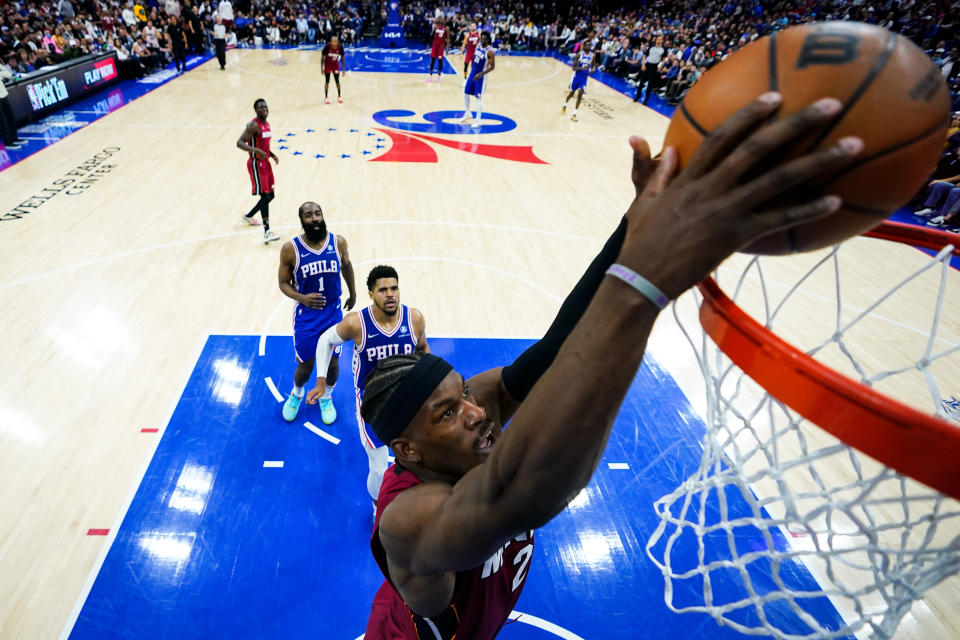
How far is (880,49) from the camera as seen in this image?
938 millimetres

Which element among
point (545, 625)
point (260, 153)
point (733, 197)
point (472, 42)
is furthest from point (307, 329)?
point (472, 42)

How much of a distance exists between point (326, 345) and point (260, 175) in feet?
12.4

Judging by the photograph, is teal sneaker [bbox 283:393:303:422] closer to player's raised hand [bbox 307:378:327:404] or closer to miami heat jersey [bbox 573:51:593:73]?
player's raised hand [bbox 307:378:327:404]

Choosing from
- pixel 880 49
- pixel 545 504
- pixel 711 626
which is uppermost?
pixel 880 49

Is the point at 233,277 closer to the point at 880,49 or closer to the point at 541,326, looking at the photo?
the point at 541,326

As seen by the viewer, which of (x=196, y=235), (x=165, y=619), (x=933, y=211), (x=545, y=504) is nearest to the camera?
(x=545, y=504)

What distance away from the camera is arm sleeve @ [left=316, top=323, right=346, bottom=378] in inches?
151

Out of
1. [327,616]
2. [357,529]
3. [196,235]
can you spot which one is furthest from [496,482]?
[196,235]

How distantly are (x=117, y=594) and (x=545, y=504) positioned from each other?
3.49m

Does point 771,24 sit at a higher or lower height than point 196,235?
higher

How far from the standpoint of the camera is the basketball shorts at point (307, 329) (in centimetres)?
434

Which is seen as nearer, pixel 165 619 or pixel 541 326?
pixel 165 619

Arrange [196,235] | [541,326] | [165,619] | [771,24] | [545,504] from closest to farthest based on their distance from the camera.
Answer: [545,504] → [165,619] → [541,326] → [196,235] → [771,24]

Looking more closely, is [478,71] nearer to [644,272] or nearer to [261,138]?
[261,138]
